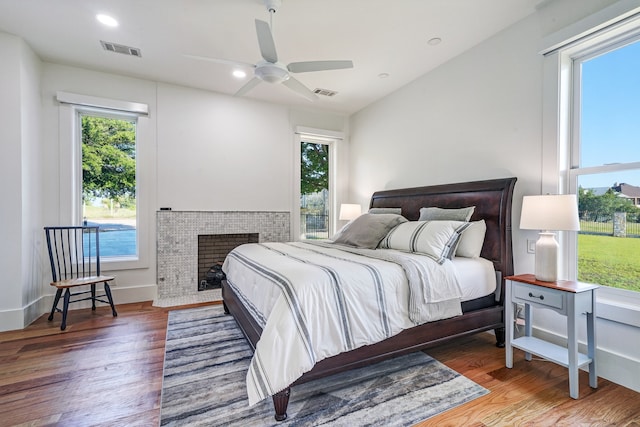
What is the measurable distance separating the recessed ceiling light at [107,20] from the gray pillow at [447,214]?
140 inches

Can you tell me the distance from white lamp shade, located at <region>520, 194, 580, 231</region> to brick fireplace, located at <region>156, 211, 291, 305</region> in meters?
3.55

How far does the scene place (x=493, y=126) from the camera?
9.45ft

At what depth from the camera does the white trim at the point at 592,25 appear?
1.95m

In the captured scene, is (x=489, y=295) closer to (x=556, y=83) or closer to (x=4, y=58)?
(x=556, y=83)

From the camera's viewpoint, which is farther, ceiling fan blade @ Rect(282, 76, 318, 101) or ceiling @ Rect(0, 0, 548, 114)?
ceiling fan blade @ Rect(282, 76, 318, 101)

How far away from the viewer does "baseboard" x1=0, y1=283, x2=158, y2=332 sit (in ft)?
9.43

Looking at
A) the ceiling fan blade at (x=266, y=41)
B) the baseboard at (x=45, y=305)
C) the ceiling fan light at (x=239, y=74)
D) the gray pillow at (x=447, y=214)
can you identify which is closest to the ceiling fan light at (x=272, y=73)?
the ceiling fan blade at (x=266, y=41)

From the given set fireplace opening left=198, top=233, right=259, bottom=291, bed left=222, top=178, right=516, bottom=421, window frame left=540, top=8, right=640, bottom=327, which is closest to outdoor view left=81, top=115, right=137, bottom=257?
fireplace opening left=198, top=233, right=259, bottom=291

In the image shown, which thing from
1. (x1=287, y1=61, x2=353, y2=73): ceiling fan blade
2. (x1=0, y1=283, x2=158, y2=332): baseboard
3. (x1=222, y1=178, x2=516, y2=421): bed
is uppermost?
(x1=287, y1=61, x2=353, y2=73): ceiling fan blade

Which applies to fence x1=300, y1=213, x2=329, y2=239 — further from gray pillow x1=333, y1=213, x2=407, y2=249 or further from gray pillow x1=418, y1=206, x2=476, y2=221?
gray pillow x1=418, y1=206, x2=476, y2=221

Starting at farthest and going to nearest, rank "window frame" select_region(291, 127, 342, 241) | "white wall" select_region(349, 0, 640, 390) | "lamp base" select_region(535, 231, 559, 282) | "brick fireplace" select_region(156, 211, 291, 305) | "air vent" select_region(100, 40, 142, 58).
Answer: "window frame" select_region(291, 127, 342, 241), "brick fireplace" select_region(156, 211, 291, 305), "air vent" select_region(100, 40, 142, 58), "white wall" select_region(349, 0, 640, 390), "lamp base" select_region(535, 231, 559, 282)

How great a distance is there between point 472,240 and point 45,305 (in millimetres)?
4711

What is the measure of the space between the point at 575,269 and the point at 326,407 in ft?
7.25

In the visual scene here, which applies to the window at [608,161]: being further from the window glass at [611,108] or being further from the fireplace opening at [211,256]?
the fireplace opening at [211,256]
